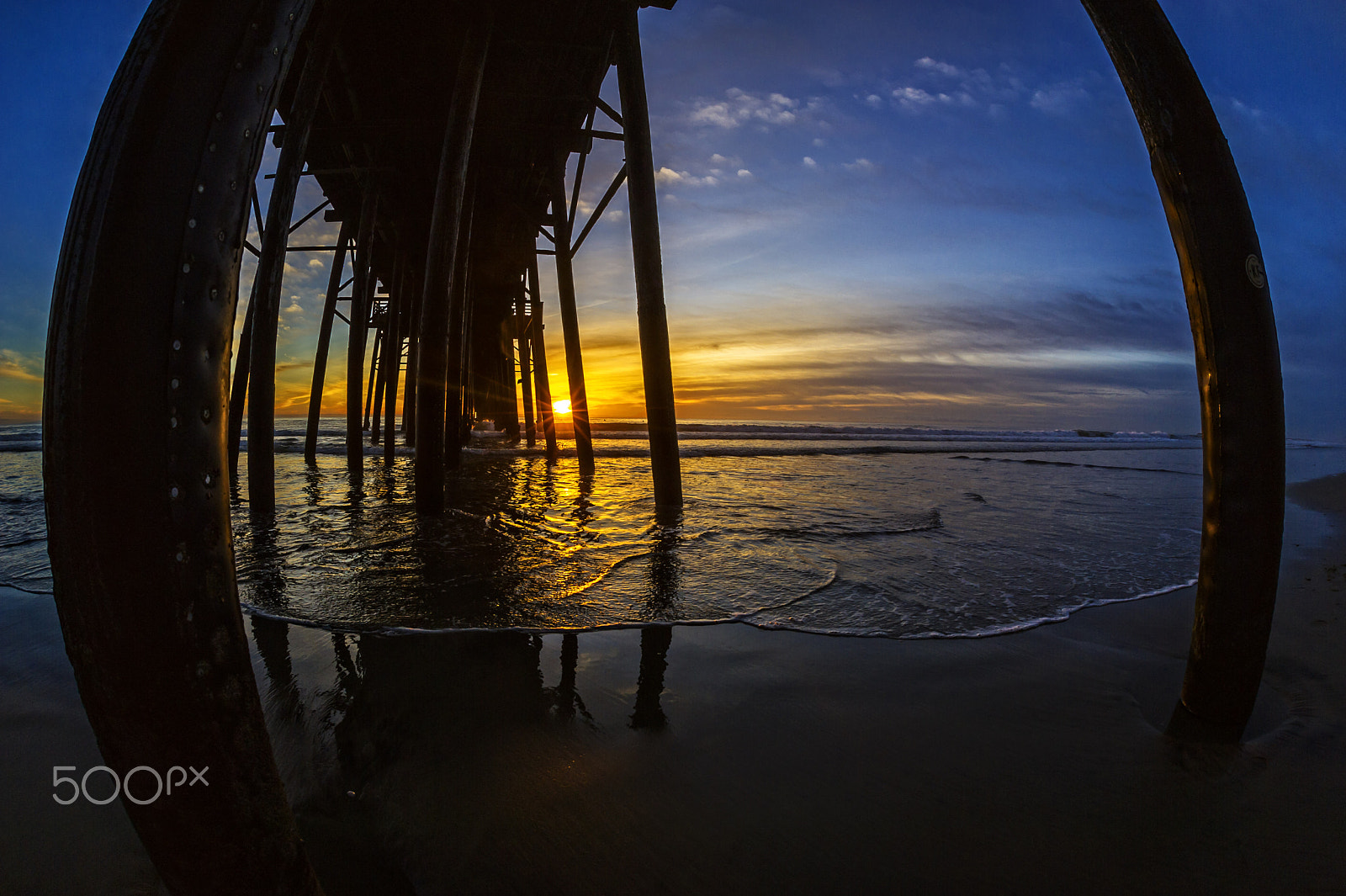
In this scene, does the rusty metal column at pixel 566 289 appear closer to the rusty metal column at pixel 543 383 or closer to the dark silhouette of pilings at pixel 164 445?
the rusty metal column at pixel 543 383

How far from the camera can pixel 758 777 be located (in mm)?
1489

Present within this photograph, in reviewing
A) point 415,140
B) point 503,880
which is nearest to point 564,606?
point 503,880

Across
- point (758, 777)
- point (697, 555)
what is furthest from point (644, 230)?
point (758, 777)

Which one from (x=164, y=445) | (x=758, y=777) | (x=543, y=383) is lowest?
(x=758, y=777)

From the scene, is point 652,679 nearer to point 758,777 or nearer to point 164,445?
point 758,777

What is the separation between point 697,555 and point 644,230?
8.63 ft

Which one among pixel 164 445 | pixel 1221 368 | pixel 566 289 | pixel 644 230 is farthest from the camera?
pixel 566 289

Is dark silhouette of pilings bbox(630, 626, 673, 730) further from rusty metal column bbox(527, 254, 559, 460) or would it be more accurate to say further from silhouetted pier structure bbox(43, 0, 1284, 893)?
rusty metal column bbox(527, 254, 559, 460)

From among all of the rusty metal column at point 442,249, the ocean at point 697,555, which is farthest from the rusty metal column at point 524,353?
the rusty metal column at point 442,249

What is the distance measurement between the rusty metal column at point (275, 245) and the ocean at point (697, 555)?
78cm

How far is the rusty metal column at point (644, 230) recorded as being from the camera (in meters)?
4.68

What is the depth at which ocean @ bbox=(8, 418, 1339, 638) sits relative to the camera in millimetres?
2719

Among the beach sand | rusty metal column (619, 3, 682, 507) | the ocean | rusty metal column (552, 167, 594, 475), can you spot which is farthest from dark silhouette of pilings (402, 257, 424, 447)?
the beach sand

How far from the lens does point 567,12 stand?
5230 millimetres
